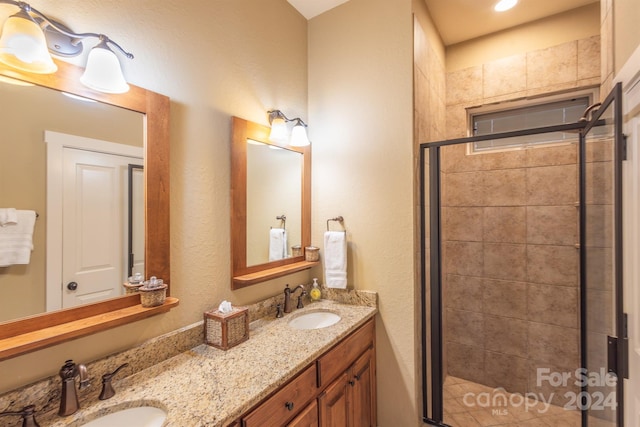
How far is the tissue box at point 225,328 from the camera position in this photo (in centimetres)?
140

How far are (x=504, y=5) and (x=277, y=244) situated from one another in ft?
7.83

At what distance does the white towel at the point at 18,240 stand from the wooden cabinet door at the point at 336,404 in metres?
1.30

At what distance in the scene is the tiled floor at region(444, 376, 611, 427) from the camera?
82.7 inches

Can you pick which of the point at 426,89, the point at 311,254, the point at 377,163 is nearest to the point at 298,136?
the point at 377,163

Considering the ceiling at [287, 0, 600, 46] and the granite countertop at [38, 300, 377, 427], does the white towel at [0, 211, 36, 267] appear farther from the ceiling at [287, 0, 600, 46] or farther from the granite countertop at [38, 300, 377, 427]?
the ceiling at [287, 0, 600, 46]

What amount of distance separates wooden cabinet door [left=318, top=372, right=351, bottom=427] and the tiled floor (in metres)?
0.99

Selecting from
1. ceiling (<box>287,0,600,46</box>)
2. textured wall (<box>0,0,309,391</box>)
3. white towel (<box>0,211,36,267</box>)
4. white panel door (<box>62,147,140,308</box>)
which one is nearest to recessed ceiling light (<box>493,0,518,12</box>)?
ceiling (<box>287,0,600,46</box>)

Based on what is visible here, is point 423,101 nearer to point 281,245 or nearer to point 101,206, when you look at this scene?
point 281,245

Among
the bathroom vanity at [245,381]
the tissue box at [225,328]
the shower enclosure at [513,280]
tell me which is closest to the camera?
the bathroom vanity at [245,381]

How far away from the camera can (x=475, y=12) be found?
2252 mm

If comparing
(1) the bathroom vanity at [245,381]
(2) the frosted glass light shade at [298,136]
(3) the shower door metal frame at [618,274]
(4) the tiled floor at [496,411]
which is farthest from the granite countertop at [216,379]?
(4) the tiled floor at [496,411]

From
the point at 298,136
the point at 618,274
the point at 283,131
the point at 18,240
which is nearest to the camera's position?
the point at 18,240

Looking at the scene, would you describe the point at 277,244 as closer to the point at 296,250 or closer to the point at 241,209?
the point at 296,250

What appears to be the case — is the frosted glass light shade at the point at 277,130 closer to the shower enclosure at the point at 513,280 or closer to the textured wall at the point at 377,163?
the textured wall at the point at 377,163
